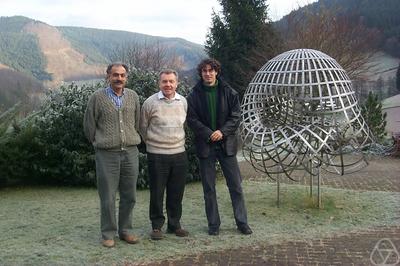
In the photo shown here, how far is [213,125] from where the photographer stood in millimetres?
5613

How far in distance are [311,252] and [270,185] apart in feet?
11.8

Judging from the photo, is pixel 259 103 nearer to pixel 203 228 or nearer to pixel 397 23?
pixel 203 228

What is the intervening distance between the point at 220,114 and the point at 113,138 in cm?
127

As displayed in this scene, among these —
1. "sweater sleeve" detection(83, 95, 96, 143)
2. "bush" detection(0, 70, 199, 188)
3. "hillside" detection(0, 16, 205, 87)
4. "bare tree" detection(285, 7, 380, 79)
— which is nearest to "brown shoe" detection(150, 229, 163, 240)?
"sweater sleeve" detection(83, 95, 96, 143)

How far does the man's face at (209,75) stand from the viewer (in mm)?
5445

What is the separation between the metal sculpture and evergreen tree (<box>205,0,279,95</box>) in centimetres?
1269

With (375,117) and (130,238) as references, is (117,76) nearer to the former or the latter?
(130,238)

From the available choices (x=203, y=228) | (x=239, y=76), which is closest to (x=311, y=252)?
(x=203, y=228)

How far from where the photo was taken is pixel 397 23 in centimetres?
4997

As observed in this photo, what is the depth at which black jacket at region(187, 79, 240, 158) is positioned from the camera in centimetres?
557

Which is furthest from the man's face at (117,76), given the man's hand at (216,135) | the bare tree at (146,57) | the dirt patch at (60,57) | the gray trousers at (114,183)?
the dirt patch at (60,57)

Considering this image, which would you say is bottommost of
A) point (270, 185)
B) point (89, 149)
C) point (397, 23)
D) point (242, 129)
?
point (270, 185)

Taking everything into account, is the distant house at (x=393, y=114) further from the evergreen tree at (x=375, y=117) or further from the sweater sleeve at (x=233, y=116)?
the sweater sleeve at (x=233, y=116)

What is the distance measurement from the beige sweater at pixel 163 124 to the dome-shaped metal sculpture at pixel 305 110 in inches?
52.3
